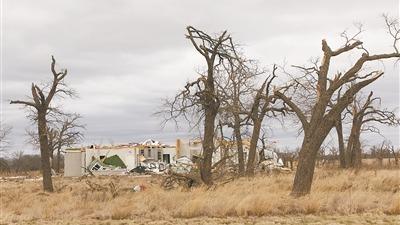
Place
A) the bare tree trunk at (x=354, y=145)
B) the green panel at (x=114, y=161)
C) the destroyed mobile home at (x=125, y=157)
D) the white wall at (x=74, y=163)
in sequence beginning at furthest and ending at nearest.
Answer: the white wall at (x=74, y=163), the green panel at (x=114, y=161), the destroyed mobile home at (x=125, y=157), the bare tree trunk at (x=354, y=145)

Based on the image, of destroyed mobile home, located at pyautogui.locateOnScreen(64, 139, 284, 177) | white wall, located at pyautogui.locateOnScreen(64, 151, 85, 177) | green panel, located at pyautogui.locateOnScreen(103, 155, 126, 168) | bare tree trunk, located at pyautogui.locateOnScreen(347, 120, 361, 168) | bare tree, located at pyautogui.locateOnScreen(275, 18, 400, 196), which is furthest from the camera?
white wall, located at pyautogui.locateOnScreen(64, 151, 85, 177)

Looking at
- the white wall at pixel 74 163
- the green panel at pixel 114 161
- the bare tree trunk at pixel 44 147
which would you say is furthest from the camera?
the white wall at pixel 74 163

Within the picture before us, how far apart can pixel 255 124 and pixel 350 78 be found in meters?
15.4

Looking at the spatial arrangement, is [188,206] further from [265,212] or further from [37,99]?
[37,99]

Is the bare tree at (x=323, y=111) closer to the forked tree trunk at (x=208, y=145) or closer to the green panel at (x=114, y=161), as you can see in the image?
the forked tree trunk at (x=208, y=145)

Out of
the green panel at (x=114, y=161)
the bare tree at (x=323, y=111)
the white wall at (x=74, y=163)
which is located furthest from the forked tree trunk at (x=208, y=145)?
the white wall at (x=74, y=163)

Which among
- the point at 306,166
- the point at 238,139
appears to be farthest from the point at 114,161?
the point at 306,166

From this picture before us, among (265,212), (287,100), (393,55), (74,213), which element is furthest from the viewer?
(287,100)

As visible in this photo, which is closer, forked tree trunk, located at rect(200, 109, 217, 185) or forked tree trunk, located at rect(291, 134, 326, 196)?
forked tree trunk, located at rect(291, 134, 326, 196)

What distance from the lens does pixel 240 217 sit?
13.8 metres

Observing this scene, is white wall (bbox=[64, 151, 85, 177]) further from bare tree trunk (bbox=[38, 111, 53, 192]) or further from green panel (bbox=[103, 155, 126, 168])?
bare tree trunk (bbox=[38, 111, 53, 192])

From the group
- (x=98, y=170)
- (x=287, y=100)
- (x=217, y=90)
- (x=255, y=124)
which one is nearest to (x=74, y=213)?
(x=287, y=100)

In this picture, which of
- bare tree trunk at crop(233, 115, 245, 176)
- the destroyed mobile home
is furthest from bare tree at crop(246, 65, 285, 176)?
the destroyed mobile home

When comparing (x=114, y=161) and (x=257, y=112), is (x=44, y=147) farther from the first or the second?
(x=114, y=161)
